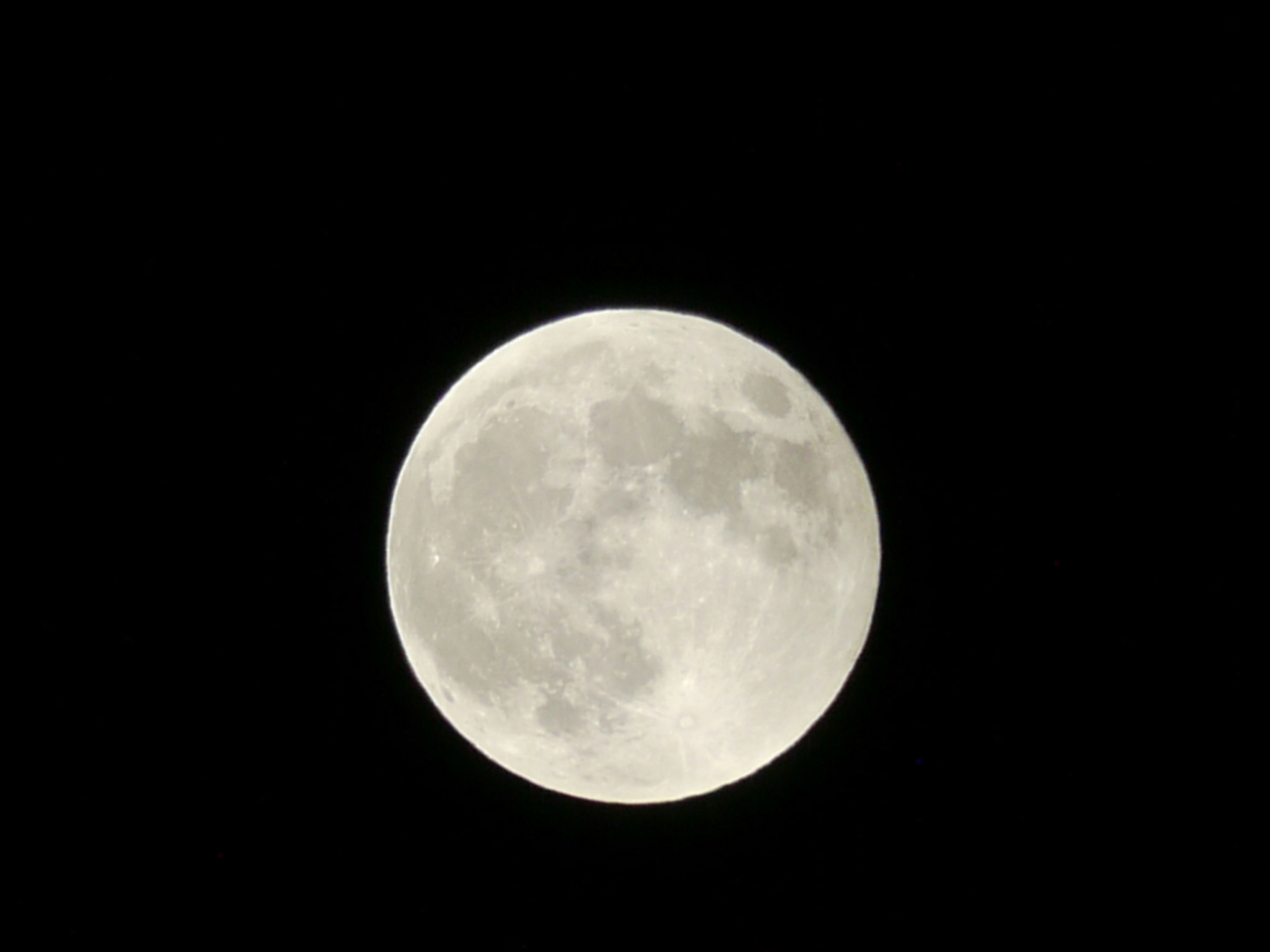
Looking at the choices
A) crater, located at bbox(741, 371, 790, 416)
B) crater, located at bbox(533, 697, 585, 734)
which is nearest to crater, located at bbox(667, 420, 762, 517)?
crater, located at bbox(741, 371, 790, 416)

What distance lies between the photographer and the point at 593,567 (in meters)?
5.23

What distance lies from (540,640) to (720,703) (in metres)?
0.94

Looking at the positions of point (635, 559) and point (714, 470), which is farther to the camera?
point (714, 470)

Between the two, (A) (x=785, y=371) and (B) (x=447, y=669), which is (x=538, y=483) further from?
(A) (x=785, y=371)

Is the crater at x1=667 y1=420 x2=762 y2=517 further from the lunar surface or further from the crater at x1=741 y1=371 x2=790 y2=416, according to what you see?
the crater at x1=741 y1=371 x2=790 y2=416

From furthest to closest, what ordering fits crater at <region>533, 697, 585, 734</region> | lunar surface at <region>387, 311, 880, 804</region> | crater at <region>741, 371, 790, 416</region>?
crater at <region>741, 371, 790, 416</region>
crater at <region>533, 697, 585, 734</region>
lunar surface at <region>387, 311, 880, 804</region>

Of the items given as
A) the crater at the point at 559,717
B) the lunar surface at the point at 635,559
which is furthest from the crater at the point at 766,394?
the crater at the point at 559,717

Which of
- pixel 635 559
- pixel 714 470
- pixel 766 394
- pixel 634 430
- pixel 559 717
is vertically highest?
pixel 766 394

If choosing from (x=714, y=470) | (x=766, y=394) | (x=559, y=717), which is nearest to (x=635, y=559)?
(x=714, y=470)

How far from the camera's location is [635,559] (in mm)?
5219

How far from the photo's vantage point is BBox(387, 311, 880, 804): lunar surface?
17.3 ft

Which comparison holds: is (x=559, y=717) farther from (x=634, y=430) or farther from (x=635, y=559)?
(x=634, y=430)

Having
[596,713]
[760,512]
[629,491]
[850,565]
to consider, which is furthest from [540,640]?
[850,565]

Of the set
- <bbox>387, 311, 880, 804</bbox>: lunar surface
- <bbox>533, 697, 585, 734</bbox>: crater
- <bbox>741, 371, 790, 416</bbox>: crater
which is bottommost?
<bbox>533, 697, 585, 734</bbox>: crater
